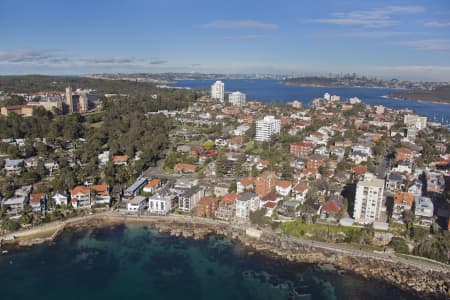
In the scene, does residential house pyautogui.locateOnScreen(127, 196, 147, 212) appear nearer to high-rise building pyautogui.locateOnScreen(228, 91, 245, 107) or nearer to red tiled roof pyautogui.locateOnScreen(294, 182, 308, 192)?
red tiled roof pyautogui.locateOnScreen(294, 182, 308, 192)

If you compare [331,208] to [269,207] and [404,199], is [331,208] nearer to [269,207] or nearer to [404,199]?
[269,207]

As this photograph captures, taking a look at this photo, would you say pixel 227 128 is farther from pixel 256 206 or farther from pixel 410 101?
pixel 410 101

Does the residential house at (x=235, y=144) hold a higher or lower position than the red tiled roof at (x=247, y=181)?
higher

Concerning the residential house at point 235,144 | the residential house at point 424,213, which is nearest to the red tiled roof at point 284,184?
the residential house at point 424,213

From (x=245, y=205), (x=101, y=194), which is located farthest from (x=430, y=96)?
(x=101, y=194)

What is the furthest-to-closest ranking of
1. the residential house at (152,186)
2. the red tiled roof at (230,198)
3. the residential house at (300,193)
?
the residential house at (152,186) → the residential house at (300,193) → the red tiled roof at (230,198)

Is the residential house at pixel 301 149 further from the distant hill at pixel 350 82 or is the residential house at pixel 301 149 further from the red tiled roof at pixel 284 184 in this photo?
the distant hill at pixel 350 82

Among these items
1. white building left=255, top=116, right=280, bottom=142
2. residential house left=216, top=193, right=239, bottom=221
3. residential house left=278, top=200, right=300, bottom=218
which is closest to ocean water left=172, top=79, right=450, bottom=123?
white building left=255, top=116, right=280, bottom=142
